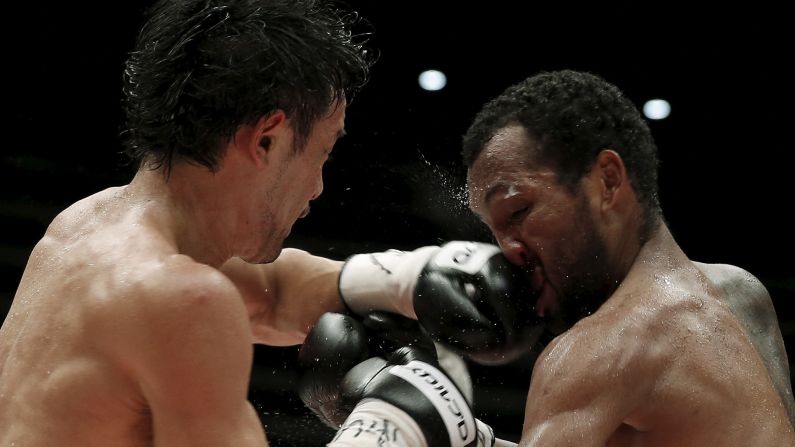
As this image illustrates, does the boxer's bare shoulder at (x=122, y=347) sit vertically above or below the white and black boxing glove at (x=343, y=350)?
above

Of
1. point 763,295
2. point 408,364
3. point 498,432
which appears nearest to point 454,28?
point 498,432

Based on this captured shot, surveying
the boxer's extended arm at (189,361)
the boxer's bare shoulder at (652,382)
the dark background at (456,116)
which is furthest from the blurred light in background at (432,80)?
the boxer's extended arm at (189,361)

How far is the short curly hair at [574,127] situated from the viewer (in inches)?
97.2

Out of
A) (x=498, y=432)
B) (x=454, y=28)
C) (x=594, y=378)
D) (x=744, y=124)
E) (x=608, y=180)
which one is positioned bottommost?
(x=498, y=432)

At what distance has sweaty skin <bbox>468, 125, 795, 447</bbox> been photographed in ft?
6.63

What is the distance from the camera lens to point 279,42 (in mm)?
1980

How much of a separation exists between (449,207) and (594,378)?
3.27 feet

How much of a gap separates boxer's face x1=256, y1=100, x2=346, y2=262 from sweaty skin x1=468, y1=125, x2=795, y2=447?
1.68 feet

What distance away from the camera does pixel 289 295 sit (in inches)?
107

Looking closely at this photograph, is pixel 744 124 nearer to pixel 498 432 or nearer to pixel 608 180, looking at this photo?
pixel 498 432

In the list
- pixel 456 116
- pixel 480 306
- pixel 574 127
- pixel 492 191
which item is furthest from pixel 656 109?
pixel 480 306

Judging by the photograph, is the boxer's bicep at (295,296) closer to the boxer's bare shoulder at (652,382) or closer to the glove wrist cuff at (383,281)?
the glove wrist cuff at (383,281)

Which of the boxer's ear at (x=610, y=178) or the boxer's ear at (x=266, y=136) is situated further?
the boxer's ear at (x=610, y=178)

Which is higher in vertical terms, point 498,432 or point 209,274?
point 209,274
